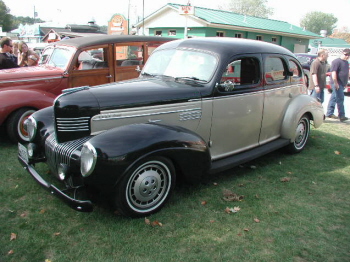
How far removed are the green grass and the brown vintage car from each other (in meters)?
1.32

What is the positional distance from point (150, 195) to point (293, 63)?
3.84 meters

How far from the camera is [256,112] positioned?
15.9 ft

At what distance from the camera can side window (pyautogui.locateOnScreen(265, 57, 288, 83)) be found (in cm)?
497

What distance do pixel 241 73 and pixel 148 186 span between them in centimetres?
236

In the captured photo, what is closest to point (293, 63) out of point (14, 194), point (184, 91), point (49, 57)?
point (184, 91)

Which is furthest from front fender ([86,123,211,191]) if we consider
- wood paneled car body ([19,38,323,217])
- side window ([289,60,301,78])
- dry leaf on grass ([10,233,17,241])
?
side window ([289,60,301,78])

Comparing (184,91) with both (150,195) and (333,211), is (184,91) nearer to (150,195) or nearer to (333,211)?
(150,195)

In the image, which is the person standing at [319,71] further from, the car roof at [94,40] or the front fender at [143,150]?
the front fender at [143,150]

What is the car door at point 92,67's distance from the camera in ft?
22.6

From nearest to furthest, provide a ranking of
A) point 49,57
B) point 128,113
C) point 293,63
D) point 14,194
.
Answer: point 128,113 → point 14,194 → point 293,63 → point 49,57

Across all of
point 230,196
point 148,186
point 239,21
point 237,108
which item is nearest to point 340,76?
point 237,108

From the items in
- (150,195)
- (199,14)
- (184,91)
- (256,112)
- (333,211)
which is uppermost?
(199,14)

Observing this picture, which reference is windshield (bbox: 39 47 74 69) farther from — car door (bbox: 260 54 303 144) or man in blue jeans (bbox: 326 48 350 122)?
man in blue jeans (bbox: 326 48 350 122)

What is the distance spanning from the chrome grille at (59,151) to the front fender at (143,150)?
14.7 inches
